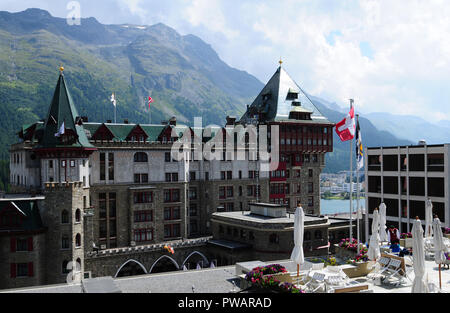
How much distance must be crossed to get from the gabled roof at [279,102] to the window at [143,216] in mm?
30681

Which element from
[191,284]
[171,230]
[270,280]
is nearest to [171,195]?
[171,230]

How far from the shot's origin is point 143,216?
226 feet

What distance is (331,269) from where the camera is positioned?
26.8 m

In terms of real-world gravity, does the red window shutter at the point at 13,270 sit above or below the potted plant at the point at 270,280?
below

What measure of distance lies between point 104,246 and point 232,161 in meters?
27.6

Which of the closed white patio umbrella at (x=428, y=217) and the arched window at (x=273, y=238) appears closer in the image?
the closed white patio umbrella at (x=428, y=217)

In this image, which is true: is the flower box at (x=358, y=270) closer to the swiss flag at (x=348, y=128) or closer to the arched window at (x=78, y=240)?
the swiss flag at (x=348, y=128)

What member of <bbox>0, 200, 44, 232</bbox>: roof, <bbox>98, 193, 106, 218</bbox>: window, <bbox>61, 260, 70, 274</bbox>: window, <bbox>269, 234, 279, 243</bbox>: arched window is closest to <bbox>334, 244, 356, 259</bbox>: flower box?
<bbox>269, 234, 279, 243</bbox>: arched window

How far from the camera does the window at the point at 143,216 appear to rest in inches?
2694

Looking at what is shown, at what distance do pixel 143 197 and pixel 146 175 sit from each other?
3.72 meters

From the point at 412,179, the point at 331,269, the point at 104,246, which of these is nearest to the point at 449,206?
the point at 412,179

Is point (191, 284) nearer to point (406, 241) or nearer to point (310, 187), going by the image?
point (406, 241)

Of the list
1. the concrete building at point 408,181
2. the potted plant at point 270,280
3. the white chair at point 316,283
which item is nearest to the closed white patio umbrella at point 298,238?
the potted plant at point 270,280
